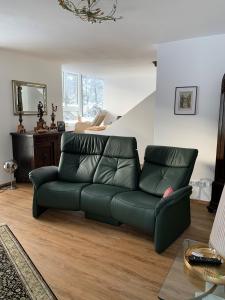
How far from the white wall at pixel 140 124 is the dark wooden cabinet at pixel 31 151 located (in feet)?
5.24

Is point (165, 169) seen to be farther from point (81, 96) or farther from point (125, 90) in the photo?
point (125, 90)

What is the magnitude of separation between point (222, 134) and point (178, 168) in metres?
0.84

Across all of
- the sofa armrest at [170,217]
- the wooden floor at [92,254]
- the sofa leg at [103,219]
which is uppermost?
the sofa armrest at [170,217]

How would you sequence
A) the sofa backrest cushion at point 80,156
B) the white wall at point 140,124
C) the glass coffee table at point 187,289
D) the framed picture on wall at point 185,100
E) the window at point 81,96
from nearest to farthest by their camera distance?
the glass coffee table at point 187,289
the sofa backrest cushion at point 80,156
the framed picture on wall at point 185,100
the white wall at point 140,124
the window at point 81,96

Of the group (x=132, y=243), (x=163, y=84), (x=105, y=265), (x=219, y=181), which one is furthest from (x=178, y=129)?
(x=105, y=265)

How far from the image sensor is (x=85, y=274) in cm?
209

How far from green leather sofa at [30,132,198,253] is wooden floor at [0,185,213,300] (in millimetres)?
158

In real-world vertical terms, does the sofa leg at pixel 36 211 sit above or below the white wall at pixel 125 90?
below

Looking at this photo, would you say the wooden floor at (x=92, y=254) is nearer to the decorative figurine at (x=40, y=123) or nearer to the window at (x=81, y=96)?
the decorative figurine at (x=40, y=123)

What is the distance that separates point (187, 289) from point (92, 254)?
1.16 m

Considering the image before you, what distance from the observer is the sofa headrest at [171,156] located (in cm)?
281

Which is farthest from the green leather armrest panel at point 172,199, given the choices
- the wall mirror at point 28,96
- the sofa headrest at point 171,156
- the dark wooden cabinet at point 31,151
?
the wall mirror at point 28,96

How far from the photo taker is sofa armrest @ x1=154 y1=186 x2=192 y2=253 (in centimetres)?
230

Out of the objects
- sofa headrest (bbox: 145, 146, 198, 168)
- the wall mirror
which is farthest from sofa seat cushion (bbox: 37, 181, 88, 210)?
the wall mirror
